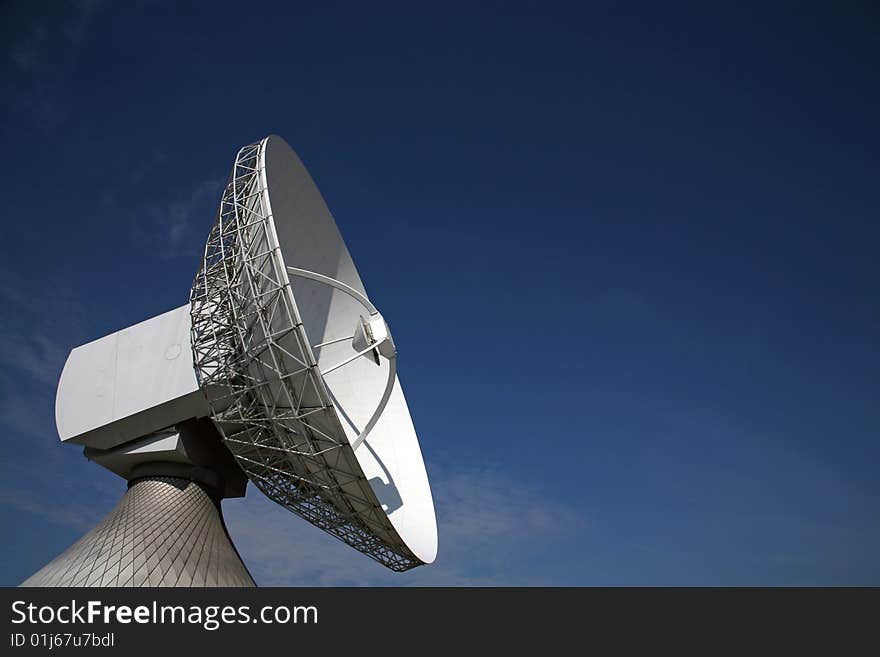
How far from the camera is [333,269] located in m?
21.6

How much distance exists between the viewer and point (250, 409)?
667 inches

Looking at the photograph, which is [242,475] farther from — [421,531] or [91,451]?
[421,531]

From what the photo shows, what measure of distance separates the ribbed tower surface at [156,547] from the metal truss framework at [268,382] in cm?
245

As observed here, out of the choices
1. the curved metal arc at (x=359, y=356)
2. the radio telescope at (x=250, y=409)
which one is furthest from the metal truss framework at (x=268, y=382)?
the curved metal arc at (x=359, y=356)

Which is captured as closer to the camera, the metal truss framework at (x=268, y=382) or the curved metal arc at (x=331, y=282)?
the metal truss framework at (x=268, y=382)

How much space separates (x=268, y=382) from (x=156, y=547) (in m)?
6.25

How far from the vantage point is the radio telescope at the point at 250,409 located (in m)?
15.9

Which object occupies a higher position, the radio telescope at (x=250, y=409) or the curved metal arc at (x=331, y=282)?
the curved metal arc at (x=331, y=282)

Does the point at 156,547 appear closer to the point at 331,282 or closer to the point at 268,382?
the point at 268,382

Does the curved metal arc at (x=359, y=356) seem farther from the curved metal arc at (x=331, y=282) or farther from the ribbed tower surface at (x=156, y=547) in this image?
the ribbed tower surface at (x=156, y=547)
